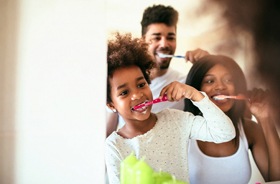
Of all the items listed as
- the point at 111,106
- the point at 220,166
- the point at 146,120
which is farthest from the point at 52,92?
the point at 220,166

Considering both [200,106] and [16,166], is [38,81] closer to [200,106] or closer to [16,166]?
[16,166]

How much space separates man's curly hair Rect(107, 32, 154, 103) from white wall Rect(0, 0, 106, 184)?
0.09 ft

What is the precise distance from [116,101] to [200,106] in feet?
0.90

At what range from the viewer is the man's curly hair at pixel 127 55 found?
3.03 feet

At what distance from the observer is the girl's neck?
95cm

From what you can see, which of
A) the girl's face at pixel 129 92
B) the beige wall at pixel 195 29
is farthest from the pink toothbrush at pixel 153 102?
the beige wall at pixel 195 29

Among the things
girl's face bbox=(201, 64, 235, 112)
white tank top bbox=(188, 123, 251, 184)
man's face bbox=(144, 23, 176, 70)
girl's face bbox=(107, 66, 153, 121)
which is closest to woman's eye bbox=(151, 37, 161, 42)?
man's face bbox=(144, 23, 176, 70)

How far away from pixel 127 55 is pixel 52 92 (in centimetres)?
25

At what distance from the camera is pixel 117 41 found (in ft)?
3.04

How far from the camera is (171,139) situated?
0.99 meters

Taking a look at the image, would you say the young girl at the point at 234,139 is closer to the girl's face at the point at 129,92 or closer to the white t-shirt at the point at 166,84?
the white t-shirt at the point at 166,84

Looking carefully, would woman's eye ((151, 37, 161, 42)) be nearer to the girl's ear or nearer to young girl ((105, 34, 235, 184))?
young girl ((105, 34, 235, 184))

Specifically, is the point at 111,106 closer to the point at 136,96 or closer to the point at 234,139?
the point at 136,96

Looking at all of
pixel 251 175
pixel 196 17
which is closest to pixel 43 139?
pixel 196 17
